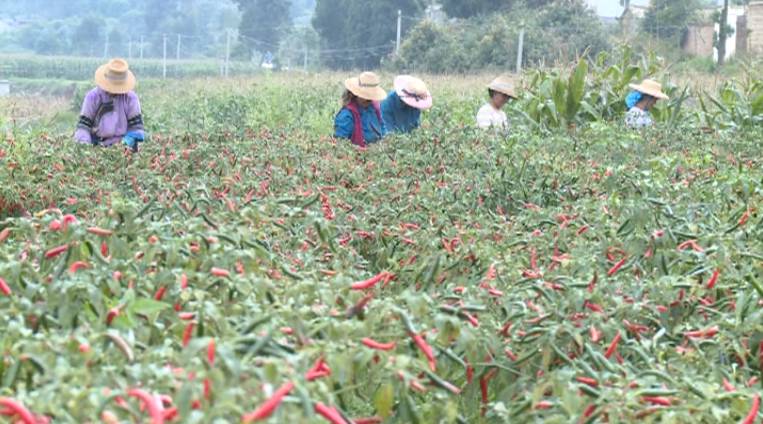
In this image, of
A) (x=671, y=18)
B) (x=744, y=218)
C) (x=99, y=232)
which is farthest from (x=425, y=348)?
(x=671, y=18)

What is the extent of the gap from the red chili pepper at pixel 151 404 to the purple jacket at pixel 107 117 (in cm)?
633

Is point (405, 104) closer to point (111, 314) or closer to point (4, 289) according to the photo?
point (4, 289)

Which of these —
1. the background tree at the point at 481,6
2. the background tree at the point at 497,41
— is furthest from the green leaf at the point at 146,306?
the background tree at the point at 481,6

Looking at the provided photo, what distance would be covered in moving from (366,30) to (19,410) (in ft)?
155

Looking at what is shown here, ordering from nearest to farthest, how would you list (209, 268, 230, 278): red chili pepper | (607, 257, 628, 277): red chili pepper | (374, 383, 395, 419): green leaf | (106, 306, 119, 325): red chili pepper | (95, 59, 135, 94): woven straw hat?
(374, 383, 395, 419): green leaf, (106, 306, 119, 325): red chili pepper, (209, 268, 230, 278): red chili pepper, (607, 257, 628, 277): red chili pepper, (95, 59, 135, 94): woven straw hat

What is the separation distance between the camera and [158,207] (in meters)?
3.98

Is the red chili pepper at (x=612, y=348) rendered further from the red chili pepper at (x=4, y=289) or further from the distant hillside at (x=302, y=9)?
the distant hillside at (x=302, y=9)

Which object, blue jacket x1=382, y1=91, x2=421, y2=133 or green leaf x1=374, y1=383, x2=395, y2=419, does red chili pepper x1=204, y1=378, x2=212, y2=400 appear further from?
blue jacket x1=382, y1=91, x2=421, y2=133

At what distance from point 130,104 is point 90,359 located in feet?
21.1

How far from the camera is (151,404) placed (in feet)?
5.70

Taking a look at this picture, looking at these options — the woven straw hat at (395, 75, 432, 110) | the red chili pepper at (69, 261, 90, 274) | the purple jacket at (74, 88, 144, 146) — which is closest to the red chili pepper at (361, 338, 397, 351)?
the red chili pepper at (69, 261, 90, 274)

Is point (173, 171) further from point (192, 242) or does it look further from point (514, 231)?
point (192, 242)

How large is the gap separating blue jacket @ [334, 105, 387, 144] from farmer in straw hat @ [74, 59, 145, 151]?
140cm

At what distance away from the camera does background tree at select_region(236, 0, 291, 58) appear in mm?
61831
